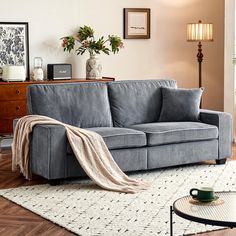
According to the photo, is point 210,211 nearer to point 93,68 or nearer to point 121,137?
point 121,137

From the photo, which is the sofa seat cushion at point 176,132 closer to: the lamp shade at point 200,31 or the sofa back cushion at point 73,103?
the sofa back cushion at point 73,103

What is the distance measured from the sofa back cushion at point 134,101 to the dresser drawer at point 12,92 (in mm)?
1445

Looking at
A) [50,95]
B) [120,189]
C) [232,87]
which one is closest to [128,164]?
[120,189]

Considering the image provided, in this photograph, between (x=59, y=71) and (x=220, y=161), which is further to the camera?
(x=59, y=71)

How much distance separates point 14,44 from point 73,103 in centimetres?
205

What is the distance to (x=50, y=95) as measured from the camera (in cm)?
640

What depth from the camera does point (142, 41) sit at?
358 inches

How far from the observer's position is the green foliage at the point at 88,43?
833 centimetres

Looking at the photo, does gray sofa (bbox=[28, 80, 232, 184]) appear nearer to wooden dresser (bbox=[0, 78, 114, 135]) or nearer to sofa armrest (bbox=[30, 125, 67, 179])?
sofa armrest (bbox=[30, 125, 67, 179])

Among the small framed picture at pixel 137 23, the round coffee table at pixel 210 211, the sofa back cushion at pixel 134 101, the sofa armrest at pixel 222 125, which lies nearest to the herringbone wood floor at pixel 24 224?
the round coffee table at pixel 210 211

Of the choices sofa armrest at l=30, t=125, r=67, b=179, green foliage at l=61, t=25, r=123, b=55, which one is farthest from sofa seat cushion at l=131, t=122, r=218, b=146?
green foliage at l=61, t=25, r=123, b=55

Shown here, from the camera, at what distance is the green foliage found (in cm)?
833

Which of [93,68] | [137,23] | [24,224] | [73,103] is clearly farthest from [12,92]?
[24,224]

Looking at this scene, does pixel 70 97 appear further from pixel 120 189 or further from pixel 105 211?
pixel 105 211
